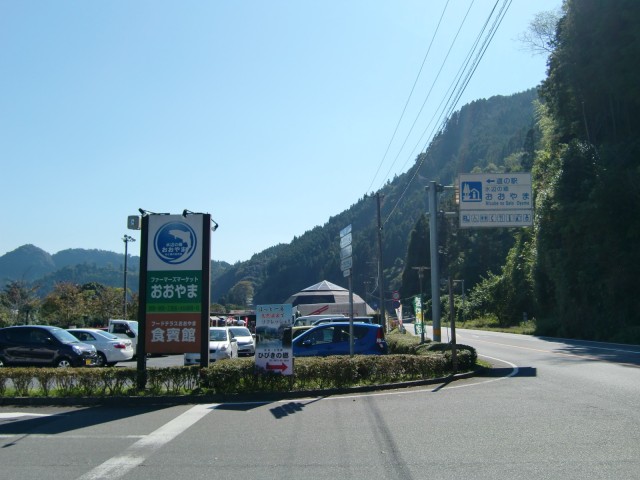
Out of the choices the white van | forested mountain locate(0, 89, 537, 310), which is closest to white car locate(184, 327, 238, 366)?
the white van

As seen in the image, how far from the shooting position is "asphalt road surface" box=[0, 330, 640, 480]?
6.75 meters

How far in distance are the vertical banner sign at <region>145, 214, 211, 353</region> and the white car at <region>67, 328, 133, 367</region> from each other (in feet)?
31.7

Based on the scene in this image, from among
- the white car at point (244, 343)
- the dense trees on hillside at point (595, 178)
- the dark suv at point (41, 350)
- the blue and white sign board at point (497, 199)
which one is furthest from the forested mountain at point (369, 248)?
the dark suv at point (41, 350)

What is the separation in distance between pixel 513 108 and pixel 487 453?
20680 cm

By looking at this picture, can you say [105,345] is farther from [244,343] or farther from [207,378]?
[207,378]

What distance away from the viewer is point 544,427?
341 inches

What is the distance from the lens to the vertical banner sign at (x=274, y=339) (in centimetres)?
1285

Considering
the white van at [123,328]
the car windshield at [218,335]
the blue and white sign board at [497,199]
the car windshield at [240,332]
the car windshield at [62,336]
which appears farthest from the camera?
the car windshield at [240,332]

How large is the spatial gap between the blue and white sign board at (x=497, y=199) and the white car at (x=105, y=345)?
13.2 m

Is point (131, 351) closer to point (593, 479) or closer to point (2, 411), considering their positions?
point (2, 411)

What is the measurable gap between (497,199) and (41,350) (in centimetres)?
1564

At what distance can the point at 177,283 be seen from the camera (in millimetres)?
13430

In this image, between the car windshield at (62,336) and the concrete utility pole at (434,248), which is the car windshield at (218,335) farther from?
the concrete utility pole at (434,248)

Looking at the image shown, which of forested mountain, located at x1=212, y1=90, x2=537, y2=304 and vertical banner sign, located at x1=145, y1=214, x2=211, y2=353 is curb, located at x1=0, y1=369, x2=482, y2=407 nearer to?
vertical banner sign, located at x1=145, y1=214, x2=211, y2=353
